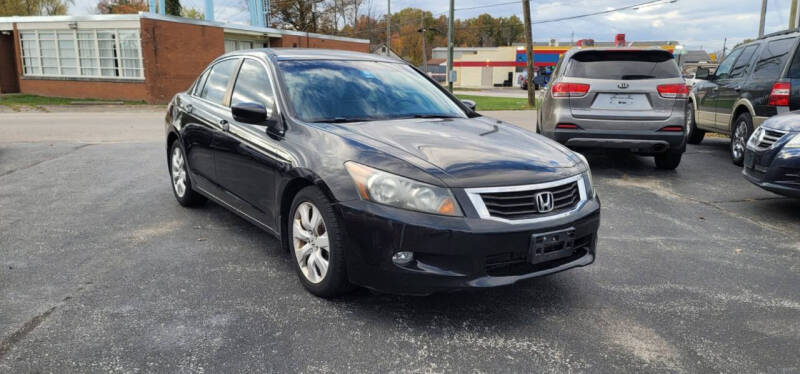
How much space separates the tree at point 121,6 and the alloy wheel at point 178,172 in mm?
62862

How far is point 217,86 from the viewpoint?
519 cm

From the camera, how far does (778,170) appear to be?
552cm

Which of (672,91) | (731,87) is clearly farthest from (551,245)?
(731,87)

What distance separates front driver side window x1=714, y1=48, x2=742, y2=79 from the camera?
31.9 ft

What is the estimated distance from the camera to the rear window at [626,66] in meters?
7.46

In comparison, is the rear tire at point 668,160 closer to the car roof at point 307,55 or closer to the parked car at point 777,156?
the parked car at point 777,156

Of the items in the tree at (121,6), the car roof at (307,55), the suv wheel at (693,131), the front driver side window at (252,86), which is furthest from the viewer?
the tree at (121,6)

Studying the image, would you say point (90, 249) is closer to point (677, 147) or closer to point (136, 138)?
point (677, 147)

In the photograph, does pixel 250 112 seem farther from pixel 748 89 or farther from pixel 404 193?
pixel 748 89

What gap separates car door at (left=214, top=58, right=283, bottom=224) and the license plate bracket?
5.48ft

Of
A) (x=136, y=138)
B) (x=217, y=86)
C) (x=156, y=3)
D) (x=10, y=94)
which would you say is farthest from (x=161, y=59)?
(x=217, y=86)

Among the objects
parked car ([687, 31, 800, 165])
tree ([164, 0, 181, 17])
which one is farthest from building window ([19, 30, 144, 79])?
parked car ([687, 31, 800, 165])

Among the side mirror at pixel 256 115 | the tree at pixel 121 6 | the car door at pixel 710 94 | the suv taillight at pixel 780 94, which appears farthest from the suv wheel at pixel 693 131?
the tree at pixel 121 6

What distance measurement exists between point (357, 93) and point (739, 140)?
275 inches
